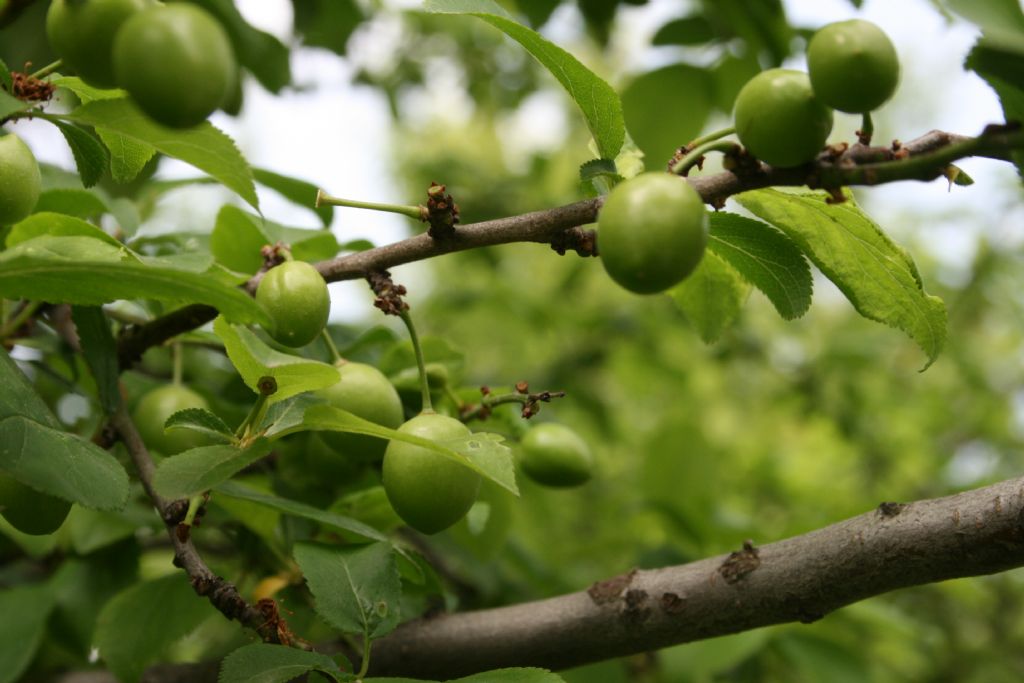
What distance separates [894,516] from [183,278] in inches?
35.0

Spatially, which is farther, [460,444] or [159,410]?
[159,410]

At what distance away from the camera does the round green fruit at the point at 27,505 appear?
3.46 ft

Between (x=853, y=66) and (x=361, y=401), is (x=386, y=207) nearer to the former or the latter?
(x=361, y=401)

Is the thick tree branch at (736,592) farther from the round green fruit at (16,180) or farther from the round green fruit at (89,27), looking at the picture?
the round green fruit at (89,27)

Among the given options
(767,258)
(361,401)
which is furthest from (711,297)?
(361,401)

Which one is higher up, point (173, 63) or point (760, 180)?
point (760, 180)

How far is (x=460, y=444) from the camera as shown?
106 centimetres

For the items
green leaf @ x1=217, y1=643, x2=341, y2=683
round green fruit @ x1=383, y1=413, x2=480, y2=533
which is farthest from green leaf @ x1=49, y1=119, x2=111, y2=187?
green leaf @ x1=217, y1=643, x2=341, y2=683

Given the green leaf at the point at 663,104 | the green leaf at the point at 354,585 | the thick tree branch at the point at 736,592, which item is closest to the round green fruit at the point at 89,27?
the green leaf at the point at 354,585

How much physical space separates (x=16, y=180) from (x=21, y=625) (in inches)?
38.1

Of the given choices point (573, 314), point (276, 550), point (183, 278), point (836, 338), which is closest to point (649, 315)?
point (573, 314)

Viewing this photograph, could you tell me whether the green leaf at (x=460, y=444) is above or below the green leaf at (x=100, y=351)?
below

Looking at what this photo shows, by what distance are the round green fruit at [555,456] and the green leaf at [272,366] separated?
488mm

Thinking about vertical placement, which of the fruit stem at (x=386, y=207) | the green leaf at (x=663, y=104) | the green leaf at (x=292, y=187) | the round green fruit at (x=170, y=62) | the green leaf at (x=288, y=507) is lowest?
the green leaf at (x=288, y=507)
